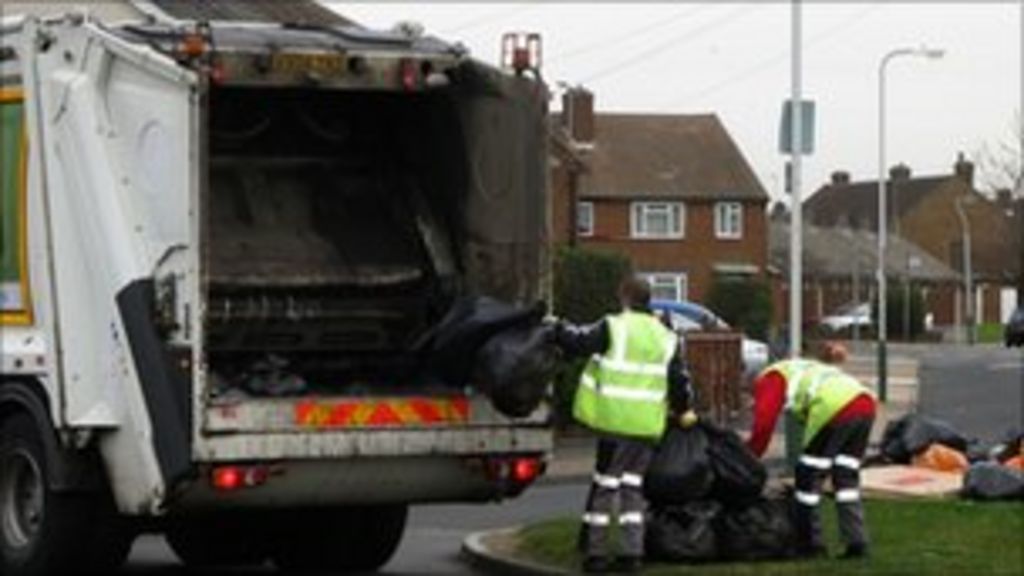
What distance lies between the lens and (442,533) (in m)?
A: 14.7

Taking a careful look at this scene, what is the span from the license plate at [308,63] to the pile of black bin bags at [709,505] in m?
2.64

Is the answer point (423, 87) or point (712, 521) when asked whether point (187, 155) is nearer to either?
point (423, 87)

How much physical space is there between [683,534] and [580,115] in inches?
1997

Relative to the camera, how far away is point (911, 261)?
93125 mm

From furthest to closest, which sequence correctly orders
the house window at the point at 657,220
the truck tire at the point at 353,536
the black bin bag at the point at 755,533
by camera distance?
the house window at the point at 657,220 → the truck tire at the point at 353,536 → the black bin bag at the point at 755,533

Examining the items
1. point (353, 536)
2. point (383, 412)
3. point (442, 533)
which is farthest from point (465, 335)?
point (442, 533)

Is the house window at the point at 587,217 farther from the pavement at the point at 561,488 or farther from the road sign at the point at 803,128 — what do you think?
the road sign at the point at 803,128

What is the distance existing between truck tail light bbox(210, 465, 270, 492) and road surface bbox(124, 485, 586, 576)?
232 centimetres

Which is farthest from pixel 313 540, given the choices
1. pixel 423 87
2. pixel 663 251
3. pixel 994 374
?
pixel 663 251

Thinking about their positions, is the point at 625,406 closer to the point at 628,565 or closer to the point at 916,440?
the point at 628,565

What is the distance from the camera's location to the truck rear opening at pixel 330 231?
10.7 metres

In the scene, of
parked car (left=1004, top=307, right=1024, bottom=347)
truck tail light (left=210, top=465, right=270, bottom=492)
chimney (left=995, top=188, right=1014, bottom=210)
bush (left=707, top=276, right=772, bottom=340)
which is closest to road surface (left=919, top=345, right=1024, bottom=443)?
bush (left=707, top=276, right=772, bottom=340)

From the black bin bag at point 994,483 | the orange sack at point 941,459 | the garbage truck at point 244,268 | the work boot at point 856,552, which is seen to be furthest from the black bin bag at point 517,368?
the orange sack at point 941,459

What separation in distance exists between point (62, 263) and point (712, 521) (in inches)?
142
